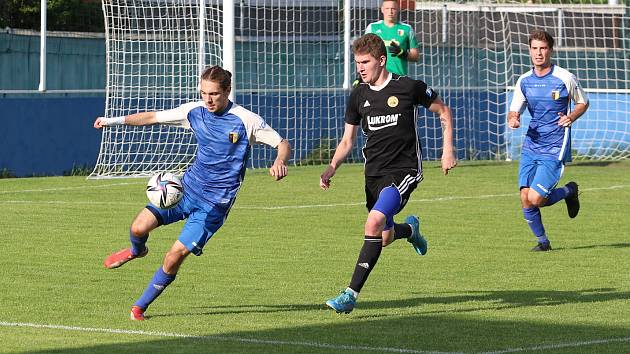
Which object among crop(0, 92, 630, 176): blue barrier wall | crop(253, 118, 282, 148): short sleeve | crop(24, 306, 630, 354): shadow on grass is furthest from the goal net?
crop(24, 306, 630, 354): shadow on grass

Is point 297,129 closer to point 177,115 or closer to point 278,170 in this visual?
point 177,115

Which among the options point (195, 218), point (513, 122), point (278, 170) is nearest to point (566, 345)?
point (278, 170)

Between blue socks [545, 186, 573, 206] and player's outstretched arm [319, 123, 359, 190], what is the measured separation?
3.96 m

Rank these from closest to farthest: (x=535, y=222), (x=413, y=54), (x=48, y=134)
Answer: (x=535, y=222) → (x=413, y=54) → (x=48, y=134)

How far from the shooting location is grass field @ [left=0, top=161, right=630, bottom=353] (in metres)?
9.10

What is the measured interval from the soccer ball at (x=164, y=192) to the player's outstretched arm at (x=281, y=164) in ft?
2.18

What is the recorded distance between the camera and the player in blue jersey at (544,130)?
46.7ft

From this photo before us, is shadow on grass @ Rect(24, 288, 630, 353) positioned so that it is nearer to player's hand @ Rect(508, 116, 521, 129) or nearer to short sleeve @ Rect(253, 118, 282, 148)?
short sleeve @ Rect(253, 118, 282, 148)

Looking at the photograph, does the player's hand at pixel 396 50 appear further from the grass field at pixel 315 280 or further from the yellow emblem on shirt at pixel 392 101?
the yellow emblem on shirt at pixel 392 101

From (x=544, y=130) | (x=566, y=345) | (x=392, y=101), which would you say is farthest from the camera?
(x=544, y=130)

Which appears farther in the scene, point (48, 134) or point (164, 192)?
point (48, 134)

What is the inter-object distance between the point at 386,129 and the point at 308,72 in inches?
589

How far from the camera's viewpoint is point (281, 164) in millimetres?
9977

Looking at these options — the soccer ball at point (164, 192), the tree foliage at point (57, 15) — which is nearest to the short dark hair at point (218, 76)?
the soccer ball at point (164, 192)
